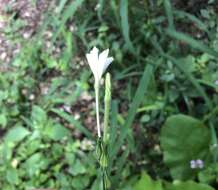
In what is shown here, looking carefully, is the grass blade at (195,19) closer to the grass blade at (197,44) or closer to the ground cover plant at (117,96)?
the ground cover plant at (117,96)

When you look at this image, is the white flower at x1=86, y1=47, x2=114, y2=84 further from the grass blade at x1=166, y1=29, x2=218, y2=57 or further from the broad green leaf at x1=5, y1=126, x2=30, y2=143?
the broad green leaf at x1=5, y1=126, x2=30, y2=143

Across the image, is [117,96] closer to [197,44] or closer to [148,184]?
[197,44]

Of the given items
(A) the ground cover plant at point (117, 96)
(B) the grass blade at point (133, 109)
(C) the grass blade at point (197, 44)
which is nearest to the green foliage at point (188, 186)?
(A) the ground cover plant at point (117, 96)

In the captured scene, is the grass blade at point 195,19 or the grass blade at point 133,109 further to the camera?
the grass blade at point 195,19

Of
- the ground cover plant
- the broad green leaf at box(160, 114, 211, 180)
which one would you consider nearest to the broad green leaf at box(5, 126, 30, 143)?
the ground cover plant

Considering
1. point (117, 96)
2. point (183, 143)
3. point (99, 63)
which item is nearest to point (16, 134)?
point (117, 96)

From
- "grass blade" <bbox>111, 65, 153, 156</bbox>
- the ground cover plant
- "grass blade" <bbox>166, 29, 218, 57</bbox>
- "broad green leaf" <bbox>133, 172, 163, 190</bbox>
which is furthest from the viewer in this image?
the ground cover plant
